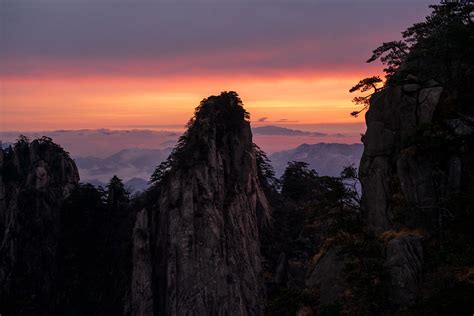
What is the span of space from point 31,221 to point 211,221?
94.2 feet

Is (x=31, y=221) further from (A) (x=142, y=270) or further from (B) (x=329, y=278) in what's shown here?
(B) (x=329, y=278)

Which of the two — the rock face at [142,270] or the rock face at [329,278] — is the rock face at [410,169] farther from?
the rock face at [142,270]

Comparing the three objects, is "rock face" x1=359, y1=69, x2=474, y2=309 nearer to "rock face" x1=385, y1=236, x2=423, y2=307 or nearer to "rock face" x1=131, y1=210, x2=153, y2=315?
"rock face" x1=385, y1=236, x2=423, y2=307

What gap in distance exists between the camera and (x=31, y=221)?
6200cm

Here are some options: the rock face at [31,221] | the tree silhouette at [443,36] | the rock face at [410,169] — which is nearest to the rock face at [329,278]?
the rock face at [410,169]

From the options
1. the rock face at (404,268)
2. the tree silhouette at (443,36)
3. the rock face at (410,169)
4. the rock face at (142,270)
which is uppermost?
the tree silhouette at (443,36)

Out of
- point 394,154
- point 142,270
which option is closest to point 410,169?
point 394,154

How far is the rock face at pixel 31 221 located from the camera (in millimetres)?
59781

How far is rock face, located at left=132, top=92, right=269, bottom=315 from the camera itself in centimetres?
5056

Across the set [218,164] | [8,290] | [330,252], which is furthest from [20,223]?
[330,252]

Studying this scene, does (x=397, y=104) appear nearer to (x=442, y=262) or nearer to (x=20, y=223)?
(x=442, y=262)

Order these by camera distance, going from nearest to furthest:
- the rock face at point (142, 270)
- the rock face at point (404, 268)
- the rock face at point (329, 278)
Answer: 1. the rock face at point (404, 268)
2. the rock face at point (329, 278)
3. the rock face at point (142, 270)

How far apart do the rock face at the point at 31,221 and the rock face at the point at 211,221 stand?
17.1 m

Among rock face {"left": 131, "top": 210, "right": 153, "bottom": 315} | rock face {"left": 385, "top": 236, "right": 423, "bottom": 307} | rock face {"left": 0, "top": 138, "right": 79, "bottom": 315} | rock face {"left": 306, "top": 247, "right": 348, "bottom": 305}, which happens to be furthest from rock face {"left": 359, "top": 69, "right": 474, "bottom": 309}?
rock face {"left": 0, "top": 138, "right": 79, "bottom": 315}
